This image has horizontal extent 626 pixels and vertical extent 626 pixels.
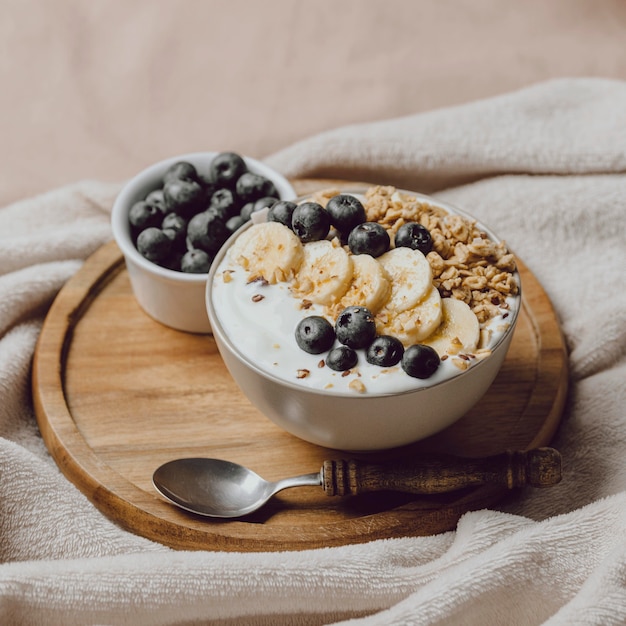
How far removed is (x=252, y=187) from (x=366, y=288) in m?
0.50

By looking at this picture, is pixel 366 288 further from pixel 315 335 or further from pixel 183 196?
pixel 183 196

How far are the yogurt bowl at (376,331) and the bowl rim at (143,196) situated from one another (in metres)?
0.21

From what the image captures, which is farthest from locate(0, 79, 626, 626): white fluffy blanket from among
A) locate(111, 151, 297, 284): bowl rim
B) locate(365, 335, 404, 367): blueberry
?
locate(365, 335, 404, 367): blueberry

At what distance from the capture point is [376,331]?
118 centimetres

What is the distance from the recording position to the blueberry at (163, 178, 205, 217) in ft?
5.29

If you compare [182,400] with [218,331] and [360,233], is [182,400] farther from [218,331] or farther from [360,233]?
[360,233]

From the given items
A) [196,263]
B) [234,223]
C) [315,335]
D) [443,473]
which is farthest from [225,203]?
[443,473]

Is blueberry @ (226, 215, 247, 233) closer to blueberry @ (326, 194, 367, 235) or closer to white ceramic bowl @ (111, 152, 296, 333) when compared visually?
white ceramic bowl @ (111, 152, 296, 333)

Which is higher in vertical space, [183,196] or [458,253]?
[458,253]

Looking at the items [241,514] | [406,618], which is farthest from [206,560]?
[406,618]

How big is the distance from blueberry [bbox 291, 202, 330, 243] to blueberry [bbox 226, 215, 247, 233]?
1.00 ft

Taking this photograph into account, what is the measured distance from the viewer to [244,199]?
1637mm

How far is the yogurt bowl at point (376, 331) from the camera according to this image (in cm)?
114

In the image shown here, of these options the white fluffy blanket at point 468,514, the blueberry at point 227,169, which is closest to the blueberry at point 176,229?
the blueberry at point 227,169
